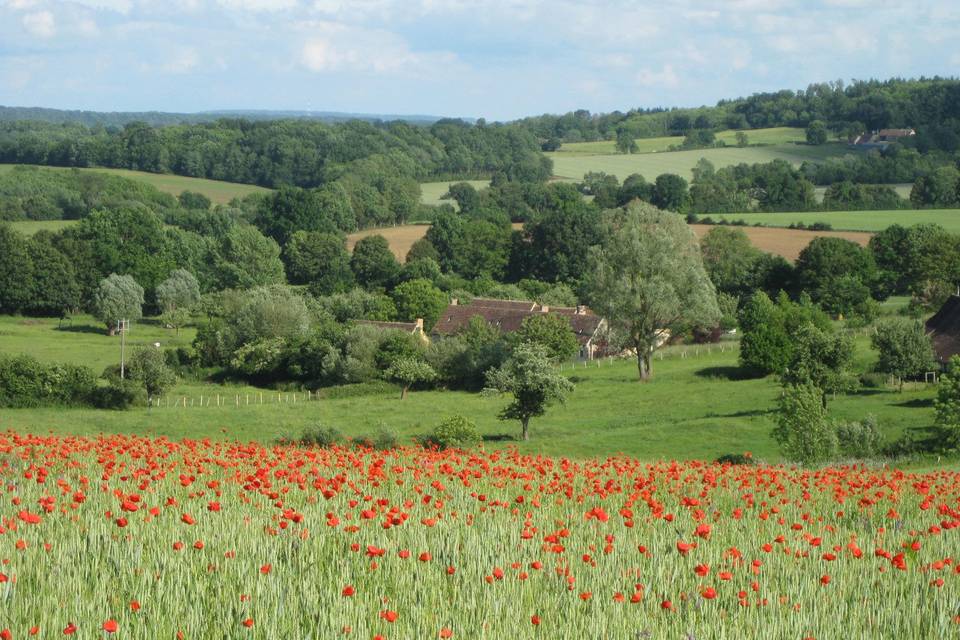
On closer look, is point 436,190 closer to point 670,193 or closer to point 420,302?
point 670,193

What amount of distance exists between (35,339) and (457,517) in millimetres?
74234

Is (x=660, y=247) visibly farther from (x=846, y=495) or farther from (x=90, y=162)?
(x=90, y=162)

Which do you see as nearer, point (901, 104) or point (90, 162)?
point (90, 162)

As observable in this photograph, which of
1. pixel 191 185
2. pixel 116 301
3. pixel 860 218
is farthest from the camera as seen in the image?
pixel 191 185

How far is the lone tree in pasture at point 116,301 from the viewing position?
8956 centimetres

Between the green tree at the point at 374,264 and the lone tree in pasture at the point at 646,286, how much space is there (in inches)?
1772

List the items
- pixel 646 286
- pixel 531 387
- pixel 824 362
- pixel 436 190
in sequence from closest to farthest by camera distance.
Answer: pixel 531 387 → pixel 824 362 → pixel 646 286 → pixel 436 190

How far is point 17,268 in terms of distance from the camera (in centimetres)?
9325

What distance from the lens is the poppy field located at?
9320 millimetres

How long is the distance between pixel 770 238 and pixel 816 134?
76215 mm

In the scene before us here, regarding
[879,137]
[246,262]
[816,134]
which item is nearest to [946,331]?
[246,262]

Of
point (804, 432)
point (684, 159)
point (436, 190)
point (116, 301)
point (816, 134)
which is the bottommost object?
point (116, 301)

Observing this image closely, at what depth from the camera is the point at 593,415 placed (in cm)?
5331

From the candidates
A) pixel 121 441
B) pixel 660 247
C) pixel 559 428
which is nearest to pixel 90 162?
pixel 660 247
